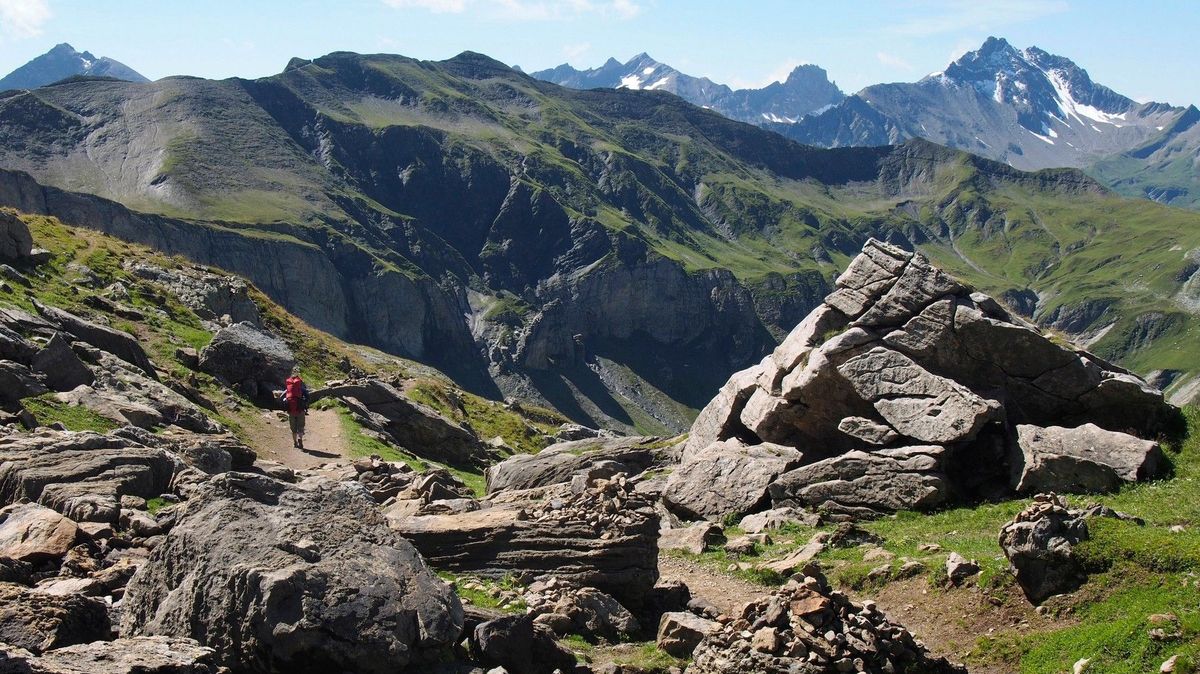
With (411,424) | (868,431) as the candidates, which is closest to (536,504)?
(868,431)

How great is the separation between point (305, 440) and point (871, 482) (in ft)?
81.9

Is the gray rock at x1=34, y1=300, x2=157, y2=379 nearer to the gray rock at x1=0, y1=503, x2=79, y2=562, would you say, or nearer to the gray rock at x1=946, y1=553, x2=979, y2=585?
the gray rock at x1=0, y1=503, x2=79, y2=562

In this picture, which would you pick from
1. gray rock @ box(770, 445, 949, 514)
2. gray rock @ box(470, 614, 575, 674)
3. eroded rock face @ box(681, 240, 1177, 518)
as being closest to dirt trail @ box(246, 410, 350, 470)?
eroded rock face @ box(681, 240, 1177, 518)

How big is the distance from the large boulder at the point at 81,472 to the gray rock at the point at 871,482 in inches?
806

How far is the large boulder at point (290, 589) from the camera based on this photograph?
15055 mm

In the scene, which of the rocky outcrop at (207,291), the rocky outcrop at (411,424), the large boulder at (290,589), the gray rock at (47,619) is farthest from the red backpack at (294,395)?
the gray rock at (47,619)

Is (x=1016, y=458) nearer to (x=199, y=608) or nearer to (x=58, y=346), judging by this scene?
(x=199, y=608)

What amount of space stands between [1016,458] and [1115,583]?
41.5 feet

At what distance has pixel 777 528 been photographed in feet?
106

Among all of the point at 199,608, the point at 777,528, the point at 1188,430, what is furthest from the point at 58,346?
the point at 1188,430

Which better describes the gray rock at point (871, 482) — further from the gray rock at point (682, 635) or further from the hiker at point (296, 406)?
the hiker at point (296, 406)

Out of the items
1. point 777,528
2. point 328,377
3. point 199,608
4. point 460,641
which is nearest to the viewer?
point 199,608

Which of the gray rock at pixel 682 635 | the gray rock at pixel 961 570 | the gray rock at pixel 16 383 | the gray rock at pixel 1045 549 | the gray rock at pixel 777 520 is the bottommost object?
the gray rock at pixel 777 520

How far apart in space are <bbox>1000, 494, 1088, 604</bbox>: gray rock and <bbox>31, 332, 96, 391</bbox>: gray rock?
30204 millimetres
